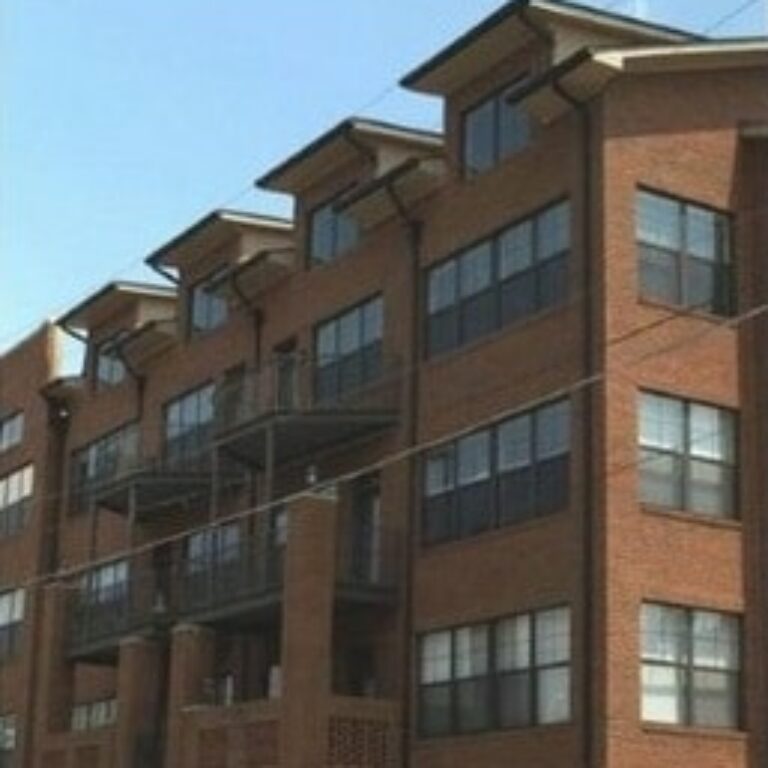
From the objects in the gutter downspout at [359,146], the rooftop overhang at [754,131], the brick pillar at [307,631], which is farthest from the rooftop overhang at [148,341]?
the rooftop overhang at [754,131]

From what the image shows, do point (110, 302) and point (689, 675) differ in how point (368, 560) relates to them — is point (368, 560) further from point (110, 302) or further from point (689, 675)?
point (110, 302)

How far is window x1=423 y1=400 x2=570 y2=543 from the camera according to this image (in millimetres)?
29703

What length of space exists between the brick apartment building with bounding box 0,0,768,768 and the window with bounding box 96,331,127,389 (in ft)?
24.0

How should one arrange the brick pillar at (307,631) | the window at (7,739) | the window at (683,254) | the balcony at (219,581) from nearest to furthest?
1. the window at (683,254)
2. the brick pillar at (307,631)
3. the balcony at (219,581)
4. the window at (7,739)

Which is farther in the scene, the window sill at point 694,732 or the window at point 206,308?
the window at point 206,308

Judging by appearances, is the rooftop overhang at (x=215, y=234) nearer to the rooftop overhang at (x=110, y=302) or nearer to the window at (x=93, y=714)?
the rooftop overhang at (x=110, y=302)

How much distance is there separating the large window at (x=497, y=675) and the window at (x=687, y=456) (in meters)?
2.41

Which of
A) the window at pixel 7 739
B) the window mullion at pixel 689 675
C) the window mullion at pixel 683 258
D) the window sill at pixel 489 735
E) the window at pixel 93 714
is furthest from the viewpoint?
the window at pixel 7 739

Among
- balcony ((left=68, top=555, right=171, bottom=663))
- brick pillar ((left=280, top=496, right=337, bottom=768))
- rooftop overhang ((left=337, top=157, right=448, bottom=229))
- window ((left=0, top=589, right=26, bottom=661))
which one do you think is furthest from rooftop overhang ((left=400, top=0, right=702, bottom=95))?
window ((left=0, top=589, right=26, bottom=661))

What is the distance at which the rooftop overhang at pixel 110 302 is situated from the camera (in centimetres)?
4678

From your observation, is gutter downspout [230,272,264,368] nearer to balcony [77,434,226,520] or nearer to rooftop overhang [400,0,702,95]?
balcony [77,434,226,520]

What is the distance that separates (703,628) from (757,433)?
3.29 m

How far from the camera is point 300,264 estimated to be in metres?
38.3

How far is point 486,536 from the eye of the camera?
30781mm
